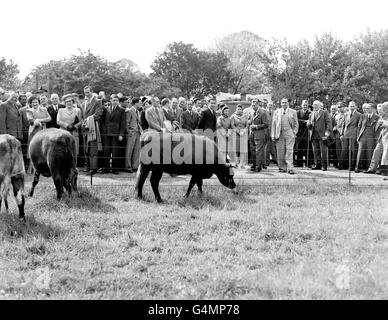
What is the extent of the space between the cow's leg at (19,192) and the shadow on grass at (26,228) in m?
0.16

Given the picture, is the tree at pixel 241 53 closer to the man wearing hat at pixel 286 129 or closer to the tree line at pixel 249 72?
the tree line at pixel 249 72

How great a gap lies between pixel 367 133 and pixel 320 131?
4.60 feet

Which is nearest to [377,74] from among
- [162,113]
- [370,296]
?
[162,113]

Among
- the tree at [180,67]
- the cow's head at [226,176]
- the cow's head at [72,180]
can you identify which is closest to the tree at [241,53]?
the tree at [180,67]

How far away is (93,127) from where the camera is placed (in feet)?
43.2

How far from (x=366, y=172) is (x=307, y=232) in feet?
26.3

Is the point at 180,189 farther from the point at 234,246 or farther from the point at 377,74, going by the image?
the point at 377,74

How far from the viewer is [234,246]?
7.11 meters

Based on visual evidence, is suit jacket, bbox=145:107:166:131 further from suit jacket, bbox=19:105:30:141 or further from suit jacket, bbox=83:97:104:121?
suit jacket, bbox=19:105:30:141

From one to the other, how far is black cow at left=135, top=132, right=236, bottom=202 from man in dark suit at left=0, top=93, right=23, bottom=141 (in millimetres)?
4142

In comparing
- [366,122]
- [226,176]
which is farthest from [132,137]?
[366,122]

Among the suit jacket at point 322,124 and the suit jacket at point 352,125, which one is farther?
the suit jacket at point 352,125

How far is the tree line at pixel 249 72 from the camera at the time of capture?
34250 millimetres
